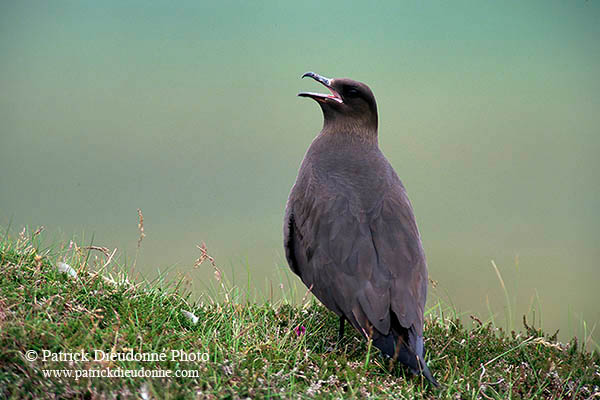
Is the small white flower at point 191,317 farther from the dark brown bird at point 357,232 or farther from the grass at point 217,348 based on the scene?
the dark brown bird at point 357,232

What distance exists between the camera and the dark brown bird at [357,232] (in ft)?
13.6

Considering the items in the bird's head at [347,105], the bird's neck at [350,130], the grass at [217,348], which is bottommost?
the grass at [217,348]

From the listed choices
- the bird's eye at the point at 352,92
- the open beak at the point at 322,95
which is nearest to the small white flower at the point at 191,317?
the open beak at the point at 322,95

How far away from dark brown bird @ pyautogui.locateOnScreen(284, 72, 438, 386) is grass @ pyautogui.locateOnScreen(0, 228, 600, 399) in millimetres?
268

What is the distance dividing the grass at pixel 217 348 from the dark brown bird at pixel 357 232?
27 cm

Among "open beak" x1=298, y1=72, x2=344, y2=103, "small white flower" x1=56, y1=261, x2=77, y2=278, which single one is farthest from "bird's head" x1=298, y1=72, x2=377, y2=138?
"small white flower" x1=56, y1=261, x2=77, y2=278

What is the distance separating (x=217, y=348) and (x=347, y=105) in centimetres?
242

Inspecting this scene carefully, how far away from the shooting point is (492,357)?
4.59 meters

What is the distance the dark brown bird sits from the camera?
4133 mm

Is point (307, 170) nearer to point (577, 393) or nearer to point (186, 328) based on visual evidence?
point (186, 328)

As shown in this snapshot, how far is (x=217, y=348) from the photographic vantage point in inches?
148

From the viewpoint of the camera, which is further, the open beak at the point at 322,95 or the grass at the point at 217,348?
the open beak at the point at 322,95

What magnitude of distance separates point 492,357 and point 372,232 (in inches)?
49.8

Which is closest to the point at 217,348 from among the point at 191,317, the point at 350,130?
the point at 191,317
